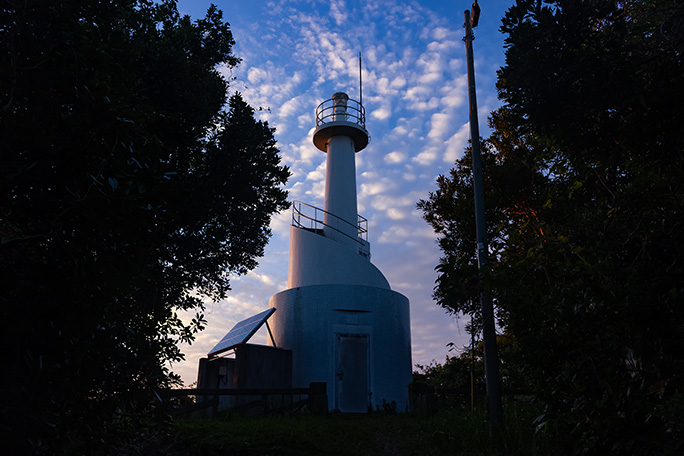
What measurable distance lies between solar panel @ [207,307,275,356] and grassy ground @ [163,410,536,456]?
4.16m

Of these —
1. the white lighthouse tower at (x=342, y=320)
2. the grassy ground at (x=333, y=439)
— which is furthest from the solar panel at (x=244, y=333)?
the grassy ground at (x=333, y=439)

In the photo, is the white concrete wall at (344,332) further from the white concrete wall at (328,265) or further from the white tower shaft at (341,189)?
the white tower shaft at (341,189)

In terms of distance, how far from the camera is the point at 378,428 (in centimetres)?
1221

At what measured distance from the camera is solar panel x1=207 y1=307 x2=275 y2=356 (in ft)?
50.2

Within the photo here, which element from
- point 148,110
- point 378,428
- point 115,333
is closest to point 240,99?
point 148,110

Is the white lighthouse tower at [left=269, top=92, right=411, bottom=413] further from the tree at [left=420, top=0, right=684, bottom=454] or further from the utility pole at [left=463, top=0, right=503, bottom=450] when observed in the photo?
the tree at [left=420, top=0, right=684, bottom=454]

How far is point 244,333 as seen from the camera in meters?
16.0

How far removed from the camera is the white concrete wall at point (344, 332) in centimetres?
1669

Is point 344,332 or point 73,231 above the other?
point 344,332

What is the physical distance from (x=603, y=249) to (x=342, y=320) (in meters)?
12.7

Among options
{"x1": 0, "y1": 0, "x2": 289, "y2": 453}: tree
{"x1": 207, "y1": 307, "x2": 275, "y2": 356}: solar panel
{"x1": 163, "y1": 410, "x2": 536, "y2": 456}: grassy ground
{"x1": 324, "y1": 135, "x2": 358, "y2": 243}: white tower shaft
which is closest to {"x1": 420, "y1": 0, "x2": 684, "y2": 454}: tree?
{"x1": 163, "y1": 410, "x2": 536, "y2": 456}: grassy ground

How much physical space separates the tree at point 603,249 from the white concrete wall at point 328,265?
39.2 feet

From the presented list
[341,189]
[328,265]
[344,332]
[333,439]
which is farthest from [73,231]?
[341,189]

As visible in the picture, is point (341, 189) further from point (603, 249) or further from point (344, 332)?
point (603, 249)
